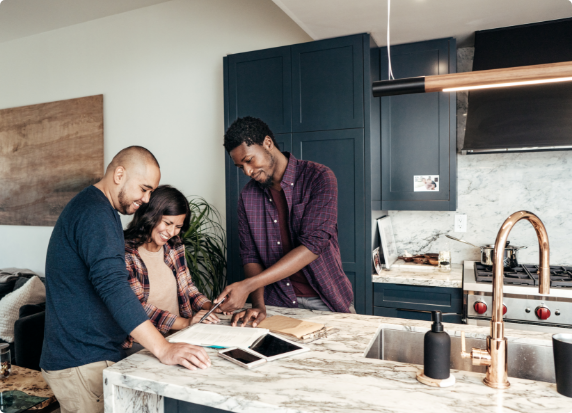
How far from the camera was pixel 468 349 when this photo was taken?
1.38 metres

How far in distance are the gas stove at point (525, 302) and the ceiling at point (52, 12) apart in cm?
326

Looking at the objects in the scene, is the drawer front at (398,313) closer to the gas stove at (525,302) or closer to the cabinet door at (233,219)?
the gas stove at (525,302)

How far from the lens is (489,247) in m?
2.60

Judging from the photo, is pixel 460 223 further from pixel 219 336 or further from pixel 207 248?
pixel 219 336

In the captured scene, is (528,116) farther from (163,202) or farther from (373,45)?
(163,202)

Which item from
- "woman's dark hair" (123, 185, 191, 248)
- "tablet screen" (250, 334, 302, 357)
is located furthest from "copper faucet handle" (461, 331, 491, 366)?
"woman's dark hair" (123, 185, 191, 248)

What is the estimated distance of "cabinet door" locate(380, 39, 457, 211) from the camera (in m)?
2.64

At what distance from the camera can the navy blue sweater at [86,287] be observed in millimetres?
1271

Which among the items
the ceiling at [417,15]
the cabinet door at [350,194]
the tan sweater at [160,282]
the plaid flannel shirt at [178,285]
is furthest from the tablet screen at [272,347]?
the ceiling at [417,15]

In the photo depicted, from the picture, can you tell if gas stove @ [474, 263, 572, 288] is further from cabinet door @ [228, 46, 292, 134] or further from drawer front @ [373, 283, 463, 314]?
cabinet door @ [228, 46, 292, 134]

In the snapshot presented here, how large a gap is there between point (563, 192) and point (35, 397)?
10.3 ft

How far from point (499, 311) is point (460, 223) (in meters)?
2.00

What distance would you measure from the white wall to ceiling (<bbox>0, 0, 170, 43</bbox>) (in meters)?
0.08

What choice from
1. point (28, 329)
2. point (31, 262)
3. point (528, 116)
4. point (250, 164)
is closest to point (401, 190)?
point (528, 116)
